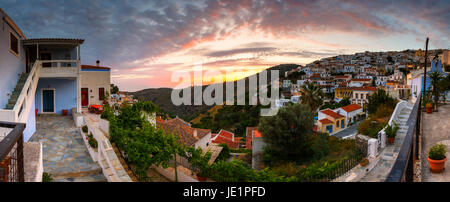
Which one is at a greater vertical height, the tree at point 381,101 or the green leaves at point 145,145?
the tree at point 381,101

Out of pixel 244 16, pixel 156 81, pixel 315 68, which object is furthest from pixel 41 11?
pixel 315 68

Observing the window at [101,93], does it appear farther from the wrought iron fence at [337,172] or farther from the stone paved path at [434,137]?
→ the stone paved path at [434,137]

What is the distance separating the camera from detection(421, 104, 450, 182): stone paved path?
13.4ft

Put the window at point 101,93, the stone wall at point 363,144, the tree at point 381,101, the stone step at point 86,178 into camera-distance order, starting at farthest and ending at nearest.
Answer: the tree at point 381,101, the window at point 101,93, the stone wall at point 363,144, the stone step at point 86,178

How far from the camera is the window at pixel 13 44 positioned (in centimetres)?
798

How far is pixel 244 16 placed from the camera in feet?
29.1

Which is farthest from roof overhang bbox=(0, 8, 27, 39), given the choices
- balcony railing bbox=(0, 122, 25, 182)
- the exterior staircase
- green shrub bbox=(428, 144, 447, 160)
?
green shrub bbox=(428, 144, 447, 160)

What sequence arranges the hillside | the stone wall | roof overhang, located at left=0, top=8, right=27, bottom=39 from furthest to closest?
1. the hillside
2. roof overhang, located at left=0, top=8, right=27, bottom=39
3. the stone wall

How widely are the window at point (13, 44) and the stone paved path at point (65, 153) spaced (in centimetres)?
258

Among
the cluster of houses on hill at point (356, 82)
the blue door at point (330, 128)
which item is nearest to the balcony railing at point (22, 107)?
the cluster of houses on hill at point (356, 82)

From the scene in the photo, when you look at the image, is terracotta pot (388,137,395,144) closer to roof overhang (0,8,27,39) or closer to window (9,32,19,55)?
roof overhang (0,8,27,39)

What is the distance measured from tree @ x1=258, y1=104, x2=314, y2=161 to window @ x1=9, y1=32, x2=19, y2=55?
10.8 meters

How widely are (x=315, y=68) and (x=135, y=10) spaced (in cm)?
7698

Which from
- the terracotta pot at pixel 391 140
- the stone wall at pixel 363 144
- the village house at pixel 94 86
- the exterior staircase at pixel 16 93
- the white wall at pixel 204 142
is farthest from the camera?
the white wall at pixel 204 142
